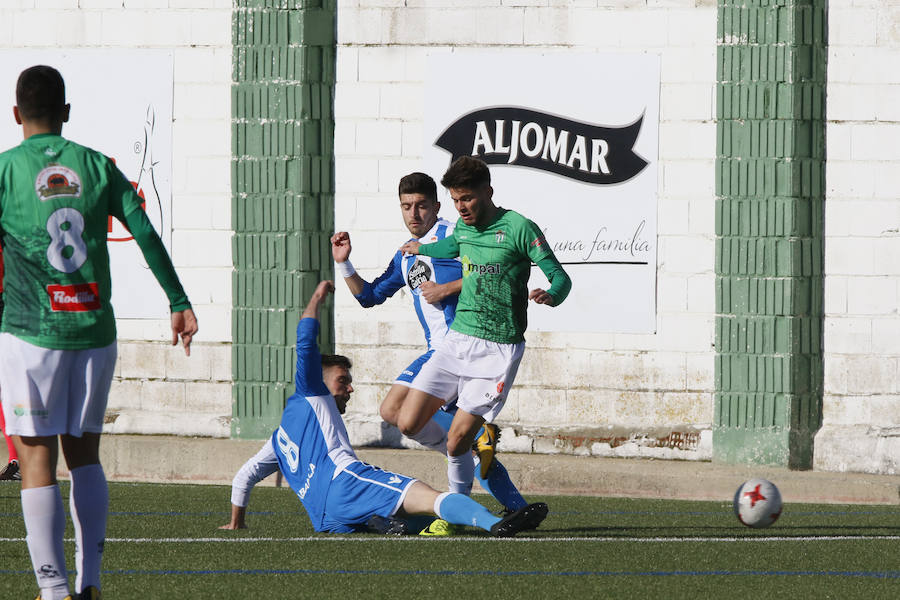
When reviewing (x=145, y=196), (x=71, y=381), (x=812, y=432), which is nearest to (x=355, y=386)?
(x=145, y=196)

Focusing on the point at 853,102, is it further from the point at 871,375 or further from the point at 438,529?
the point at 438,529

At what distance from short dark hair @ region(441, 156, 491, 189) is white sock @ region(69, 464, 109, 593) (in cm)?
315

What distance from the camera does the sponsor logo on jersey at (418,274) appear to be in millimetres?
9438

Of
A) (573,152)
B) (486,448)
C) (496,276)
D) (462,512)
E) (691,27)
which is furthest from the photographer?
(573,152)

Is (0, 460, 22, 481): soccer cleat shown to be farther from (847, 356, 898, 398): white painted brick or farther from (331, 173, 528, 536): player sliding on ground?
(847, 356, 898, 398): white painted brick

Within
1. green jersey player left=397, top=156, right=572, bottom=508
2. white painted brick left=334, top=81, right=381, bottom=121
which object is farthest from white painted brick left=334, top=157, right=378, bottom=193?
green jersey player left=397, top=156, right=572, bottom=508

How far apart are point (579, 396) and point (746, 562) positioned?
522 cm

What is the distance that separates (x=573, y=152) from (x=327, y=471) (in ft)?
17.6

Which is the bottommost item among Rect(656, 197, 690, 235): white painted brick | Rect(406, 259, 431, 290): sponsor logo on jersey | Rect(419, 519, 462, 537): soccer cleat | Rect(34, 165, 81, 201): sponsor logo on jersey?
Rect(419, 519, 462, 537): soccer cleat

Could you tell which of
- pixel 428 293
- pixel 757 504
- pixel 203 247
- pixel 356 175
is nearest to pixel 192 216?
pixel 203 247

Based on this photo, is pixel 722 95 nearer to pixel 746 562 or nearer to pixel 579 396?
pixel 579 396

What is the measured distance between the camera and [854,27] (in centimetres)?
1194

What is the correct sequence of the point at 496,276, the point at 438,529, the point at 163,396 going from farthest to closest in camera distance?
the point at 163,396
the point at 496,276
the point at 438,529

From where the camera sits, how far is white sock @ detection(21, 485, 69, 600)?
553 cm
